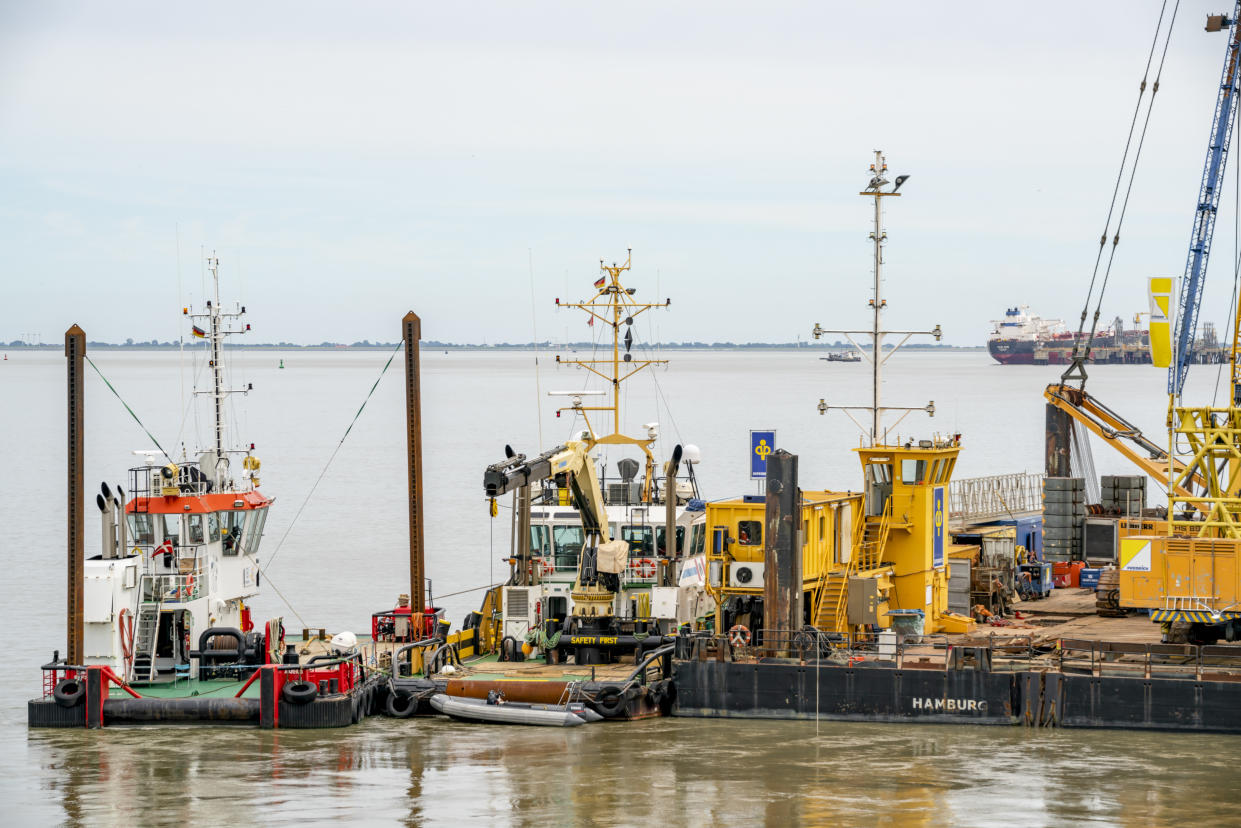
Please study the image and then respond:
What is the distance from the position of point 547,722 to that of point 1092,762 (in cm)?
935

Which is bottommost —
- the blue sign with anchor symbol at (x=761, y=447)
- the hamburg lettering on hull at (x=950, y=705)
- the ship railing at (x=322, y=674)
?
the hamburg lettering on hull at (x=950, y=705)

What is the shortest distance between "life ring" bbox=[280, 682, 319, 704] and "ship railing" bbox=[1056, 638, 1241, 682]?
13.1 meters

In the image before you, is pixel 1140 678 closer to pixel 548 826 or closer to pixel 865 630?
pixel 865 630

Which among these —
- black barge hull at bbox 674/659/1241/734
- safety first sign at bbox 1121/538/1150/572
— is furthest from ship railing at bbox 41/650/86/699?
safety first sign at bbox 1121/538/1150/572

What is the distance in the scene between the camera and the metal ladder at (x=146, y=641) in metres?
31.5

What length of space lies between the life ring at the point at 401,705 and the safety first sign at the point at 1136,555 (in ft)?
42.8

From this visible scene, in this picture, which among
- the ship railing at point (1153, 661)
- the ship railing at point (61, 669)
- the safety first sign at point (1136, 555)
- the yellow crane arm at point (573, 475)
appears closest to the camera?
the ship railing at point (1153, 661)

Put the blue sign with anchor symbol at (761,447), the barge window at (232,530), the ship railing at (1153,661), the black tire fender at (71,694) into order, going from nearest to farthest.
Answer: the ship railing at (1153,661), the black tire fender at (71,694), the barge window at (232,530), the blue sign with anchor symbol at (761,447)

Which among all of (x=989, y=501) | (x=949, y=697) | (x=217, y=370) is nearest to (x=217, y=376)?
(x=217, y=370)

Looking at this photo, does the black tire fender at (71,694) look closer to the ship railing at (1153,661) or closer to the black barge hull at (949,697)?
the black barge hull at (949,697)

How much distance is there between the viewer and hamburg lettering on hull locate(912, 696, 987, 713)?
29016 millimetres

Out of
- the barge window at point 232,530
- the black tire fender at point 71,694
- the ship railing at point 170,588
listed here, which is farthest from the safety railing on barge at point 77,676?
the barge window at point 232,530

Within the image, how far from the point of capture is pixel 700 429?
439 ft

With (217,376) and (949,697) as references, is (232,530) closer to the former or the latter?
(217,376)
